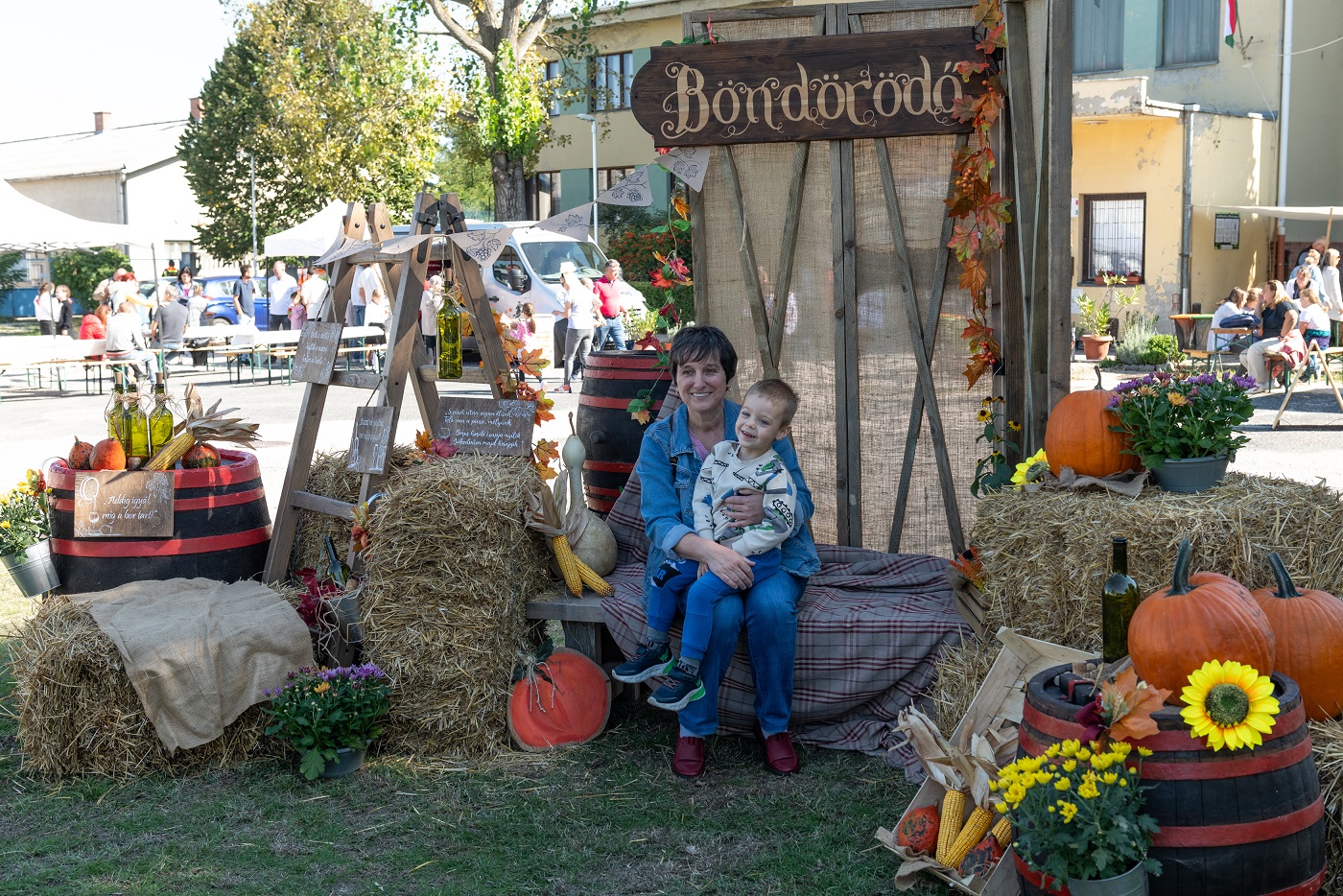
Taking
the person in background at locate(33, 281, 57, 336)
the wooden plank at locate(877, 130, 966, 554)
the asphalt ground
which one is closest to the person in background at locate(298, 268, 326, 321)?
the asphalt ground

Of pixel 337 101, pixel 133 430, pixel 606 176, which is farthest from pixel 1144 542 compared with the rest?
pixel 606 176

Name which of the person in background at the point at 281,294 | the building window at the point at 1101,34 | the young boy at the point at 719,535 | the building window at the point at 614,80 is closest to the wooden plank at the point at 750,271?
the young boy at the point at 719,535

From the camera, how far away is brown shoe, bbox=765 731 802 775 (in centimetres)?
402

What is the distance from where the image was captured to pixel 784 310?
5.35m

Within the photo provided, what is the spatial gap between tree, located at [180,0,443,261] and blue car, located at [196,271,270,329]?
3.13m

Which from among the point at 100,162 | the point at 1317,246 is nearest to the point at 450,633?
the point at 1317,246

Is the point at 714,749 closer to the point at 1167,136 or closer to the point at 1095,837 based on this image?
the point at 1095,837

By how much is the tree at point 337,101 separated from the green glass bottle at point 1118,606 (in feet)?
80.7

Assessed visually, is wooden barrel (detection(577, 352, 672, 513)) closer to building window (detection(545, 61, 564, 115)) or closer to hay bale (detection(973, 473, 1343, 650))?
hay bale (detection(973, 473, 1343, 650))

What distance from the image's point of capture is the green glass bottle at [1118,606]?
125 inches

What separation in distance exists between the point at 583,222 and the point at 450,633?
186cm

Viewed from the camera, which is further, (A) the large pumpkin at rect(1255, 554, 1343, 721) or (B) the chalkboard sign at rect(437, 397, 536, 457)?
Answer: (B) the chalkboard sign at rect(437, 397, 536, 457)

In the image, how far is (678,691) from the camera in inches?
155

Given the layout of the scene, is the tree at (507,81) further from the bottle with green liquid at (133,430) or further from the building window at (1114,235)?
the bottle with green liquid at (133,430)
